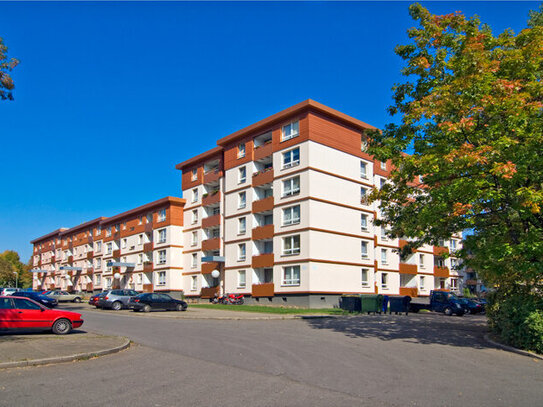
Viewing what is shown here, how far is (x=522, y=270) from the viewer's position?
44.4ft

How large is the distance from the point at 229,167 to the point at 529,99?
3262 centimetres

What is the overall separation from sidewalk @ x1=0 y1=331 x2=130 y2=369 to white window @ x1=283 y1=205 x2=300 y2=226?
2388 cm

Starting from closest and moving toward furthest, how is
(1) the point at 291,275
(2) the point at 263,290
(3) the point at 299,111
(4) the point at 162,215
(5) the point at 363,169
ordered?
1. (1) the point at 291,275
2. (3) the point at 299,111
3. (2) the point at 263,290
4. (5) the point at 363,169
5. (4) the point at 162,215

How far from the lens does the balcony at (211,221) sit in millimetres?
46594

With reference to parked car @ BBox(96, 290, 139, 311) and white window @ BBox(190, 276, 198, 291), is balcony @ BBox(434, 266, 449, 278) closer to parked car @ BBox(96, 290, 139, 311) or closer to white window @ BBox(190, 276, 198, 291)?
white window @ BBox(190, 276, 198, 291)

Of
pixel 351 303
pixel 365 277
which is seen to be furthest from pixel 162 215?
pixel 351 303

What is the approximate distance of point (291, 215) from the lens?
38.2 m

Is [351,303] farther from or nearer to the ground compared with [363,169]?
nearer to the ground

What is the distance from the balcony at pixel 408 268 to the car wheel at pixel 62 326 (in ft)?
115

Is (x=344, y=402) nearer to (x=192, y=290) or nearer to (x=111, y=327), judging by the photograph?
(x=111, y=327)

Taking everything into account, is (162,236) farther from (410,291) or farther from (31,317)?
(31,317)

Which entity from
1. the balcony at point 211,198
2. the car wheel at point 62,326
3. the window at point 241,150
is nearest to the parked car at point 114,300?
the balcony at point 211,198

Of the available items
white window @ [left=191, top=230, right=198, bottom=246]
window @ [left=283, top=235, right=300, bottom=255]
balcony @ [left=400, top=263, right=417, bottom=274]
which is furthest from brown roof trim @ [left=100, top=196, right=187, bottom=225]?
balcony @ [left=400, top=263, right=417, bottom=274]

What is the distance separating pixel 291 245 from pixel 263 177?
275 inches
